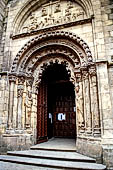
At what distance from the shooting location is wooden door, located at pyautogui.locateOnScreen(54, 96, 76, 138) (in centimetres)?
750

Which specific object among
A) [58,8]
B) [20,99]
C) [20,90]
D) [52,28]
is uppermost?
[58,8]

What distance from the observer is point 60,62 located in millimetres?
5367

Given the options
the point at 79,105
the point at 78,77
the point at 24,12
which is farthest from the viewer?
the point at 24,12

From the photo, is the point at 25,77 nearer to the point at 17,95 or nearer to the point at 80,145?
the point at 17,95

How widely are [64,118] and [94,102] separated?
3.73m

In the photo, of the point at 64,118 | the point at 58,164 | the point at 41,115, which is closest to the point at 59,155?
the point at 58,164

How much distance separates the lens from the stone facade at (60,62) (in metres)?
4.11

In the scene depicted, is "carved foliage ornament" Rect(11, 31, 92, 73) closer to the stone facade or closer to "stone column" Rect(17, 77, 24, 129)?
A: the stone facade

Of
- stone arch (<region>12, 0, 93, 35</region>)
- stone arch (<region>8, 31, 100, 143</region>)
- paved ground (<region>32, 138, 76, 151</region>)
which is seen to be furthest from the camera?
stone arch (<region>12, 0, 93, 35</region>)

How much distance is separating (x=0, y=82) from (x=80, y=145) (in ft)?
11.5

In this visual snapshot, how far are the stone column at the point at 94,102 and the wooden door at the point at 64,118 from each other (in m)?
3.42

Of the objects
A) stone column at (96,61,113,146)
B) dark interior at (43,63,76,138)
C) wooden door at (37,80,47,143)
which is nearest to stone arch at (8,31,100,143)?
stone column at (96,61,113,146)

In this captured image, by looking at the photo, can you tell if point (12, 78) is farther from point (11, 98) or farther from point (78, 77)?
point (78, 77)

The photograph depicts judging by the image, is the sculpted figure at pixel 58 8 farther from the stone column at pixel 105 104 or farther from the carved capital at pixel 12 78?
the carved capital at pixel 12 78
